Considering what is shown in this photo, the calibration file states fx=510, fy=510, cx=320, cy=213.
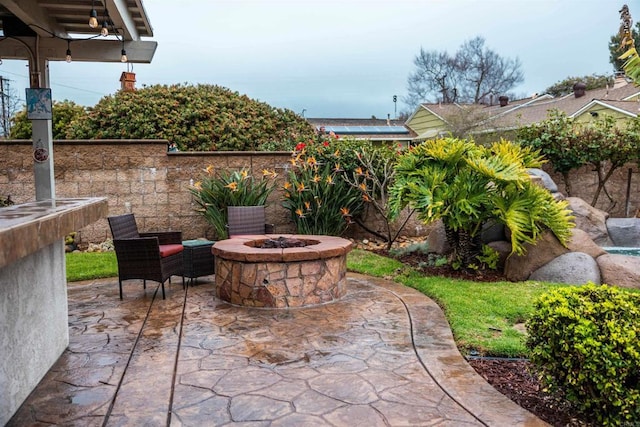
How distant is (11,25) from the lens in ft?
19.2

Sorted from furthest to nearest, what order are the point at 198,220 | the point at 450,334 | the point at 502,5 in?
the point at 502,5, the point at 198,220, the point at 450,334

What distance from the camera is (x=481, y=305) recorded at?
17.5 ft

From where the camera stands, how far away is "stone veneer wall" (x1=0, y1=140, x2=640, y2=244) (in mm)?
8570

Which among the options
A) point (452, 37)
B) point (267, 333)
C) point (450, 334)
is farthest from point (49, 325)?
point (452, 37)

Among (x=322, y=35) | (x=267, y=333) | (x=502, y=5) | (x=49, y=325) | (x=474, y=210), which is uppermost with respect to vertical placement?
(x=502, y=5)

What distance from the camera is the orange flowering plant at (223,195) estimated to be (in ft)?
28.4

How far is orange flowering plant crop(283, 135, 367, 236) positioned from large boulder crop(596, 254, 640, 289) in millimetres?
3939

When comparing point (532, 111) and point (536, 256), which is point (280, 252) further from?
point (532, 111)

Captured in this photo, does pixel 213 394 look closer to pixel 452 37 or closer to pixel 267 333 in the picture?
pixel 267 333

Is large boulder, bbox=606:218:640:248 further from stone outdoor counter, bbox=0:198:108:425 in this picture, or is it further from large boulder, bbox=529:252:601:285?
stone outdoor counter, bbox=0:198:108:425

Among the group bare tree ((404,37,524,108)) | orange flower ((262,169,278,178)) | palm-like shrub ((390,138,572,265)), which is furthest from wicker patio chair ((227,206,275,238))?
bare tree ((404,37,524,108))

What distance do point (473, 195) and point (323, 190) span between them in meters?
2.98

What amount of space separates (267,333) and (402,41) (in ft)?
106

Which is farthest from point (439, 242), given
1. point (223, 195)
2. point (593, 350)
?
point (593, 350)
